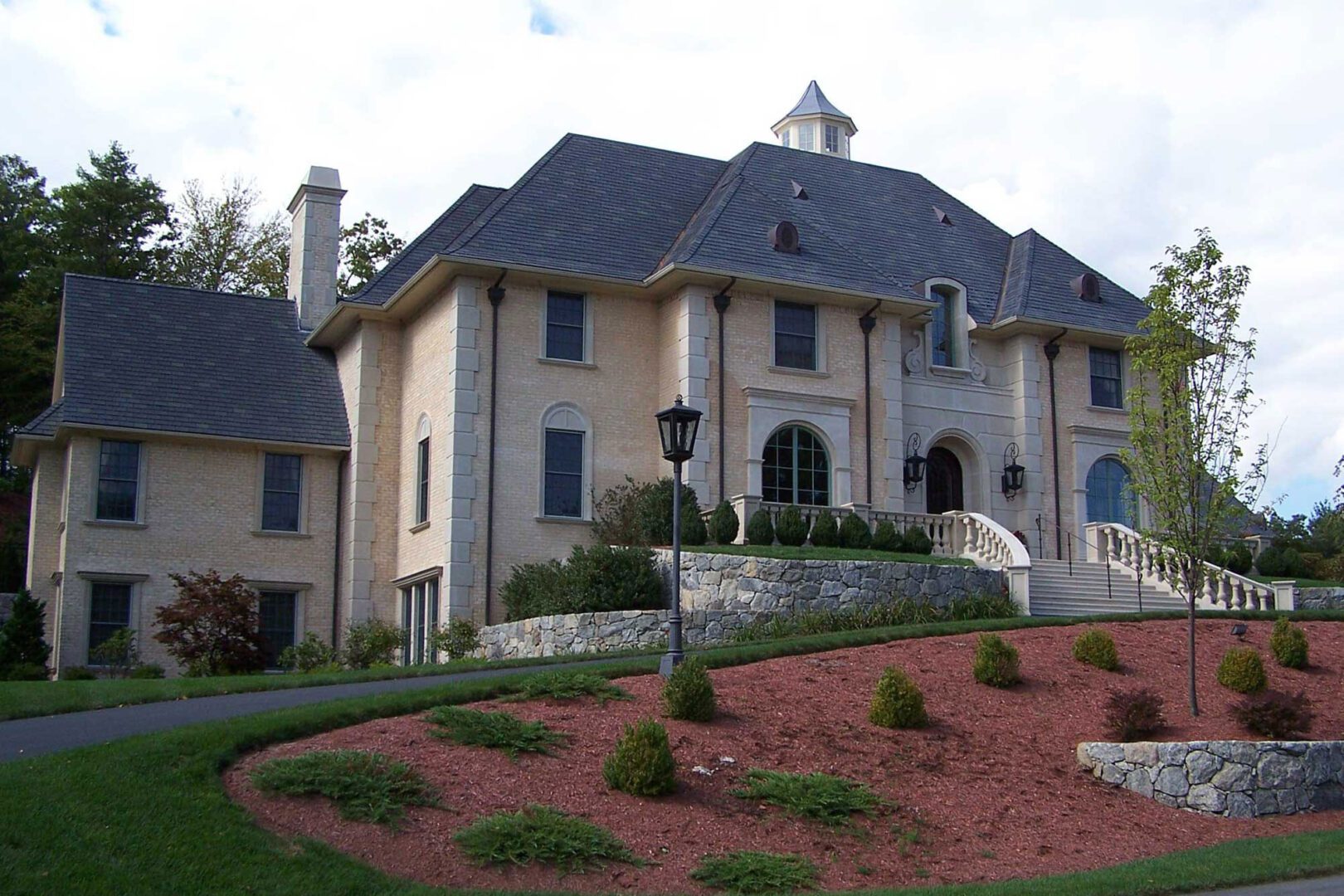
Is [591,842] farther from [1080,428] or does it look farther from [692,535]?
[1080,428]

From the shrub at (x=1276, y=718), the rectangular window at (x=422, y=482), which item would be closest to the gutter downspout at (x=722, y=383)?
the rectangular window at (x=422, y=482)

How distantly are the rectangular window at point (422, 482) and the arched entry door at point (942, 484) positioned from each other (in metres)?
10.7

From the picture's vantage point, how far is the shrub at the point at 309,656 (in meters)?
Answer: 26.9

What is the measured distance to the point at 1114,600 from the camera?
2714 cm

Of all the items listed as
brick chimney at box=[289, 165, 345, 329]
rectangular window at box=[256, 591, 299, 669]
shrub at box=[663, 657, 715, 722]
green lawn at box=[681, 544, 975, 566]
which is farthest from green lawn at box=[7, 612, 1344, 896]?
brick chimney at box=[289, 165, 345, 329]

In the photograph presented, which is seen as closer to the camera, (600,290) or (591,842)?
(591,842)

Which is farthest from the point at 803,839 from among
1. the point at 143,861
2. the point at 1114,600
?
the point at 1114,600

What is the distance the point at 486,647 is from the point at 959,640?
30.1 ft

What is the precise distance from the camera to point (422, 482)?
29297 millimetres

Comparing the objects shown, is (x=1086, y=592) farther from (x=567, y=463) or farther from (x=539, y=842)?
(x=539, y=842)

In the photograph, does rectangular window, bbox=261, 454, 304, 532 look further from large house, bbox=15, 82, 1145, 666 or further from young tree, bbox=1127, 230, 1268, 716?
young tree, bbox=1127, 230, 1268, 716

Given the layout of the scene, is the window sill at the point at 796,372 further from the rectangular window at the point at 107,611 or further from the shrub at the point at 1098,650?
the rectangular window at the point at 107,611

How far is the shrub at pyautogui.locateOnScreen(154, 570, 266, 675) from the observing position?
25312 millimetres

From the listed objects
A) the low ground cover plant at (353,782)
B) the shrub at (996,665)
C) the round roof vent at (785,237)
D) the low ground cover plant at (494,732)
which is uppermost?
the round roof vent at (785,237)
